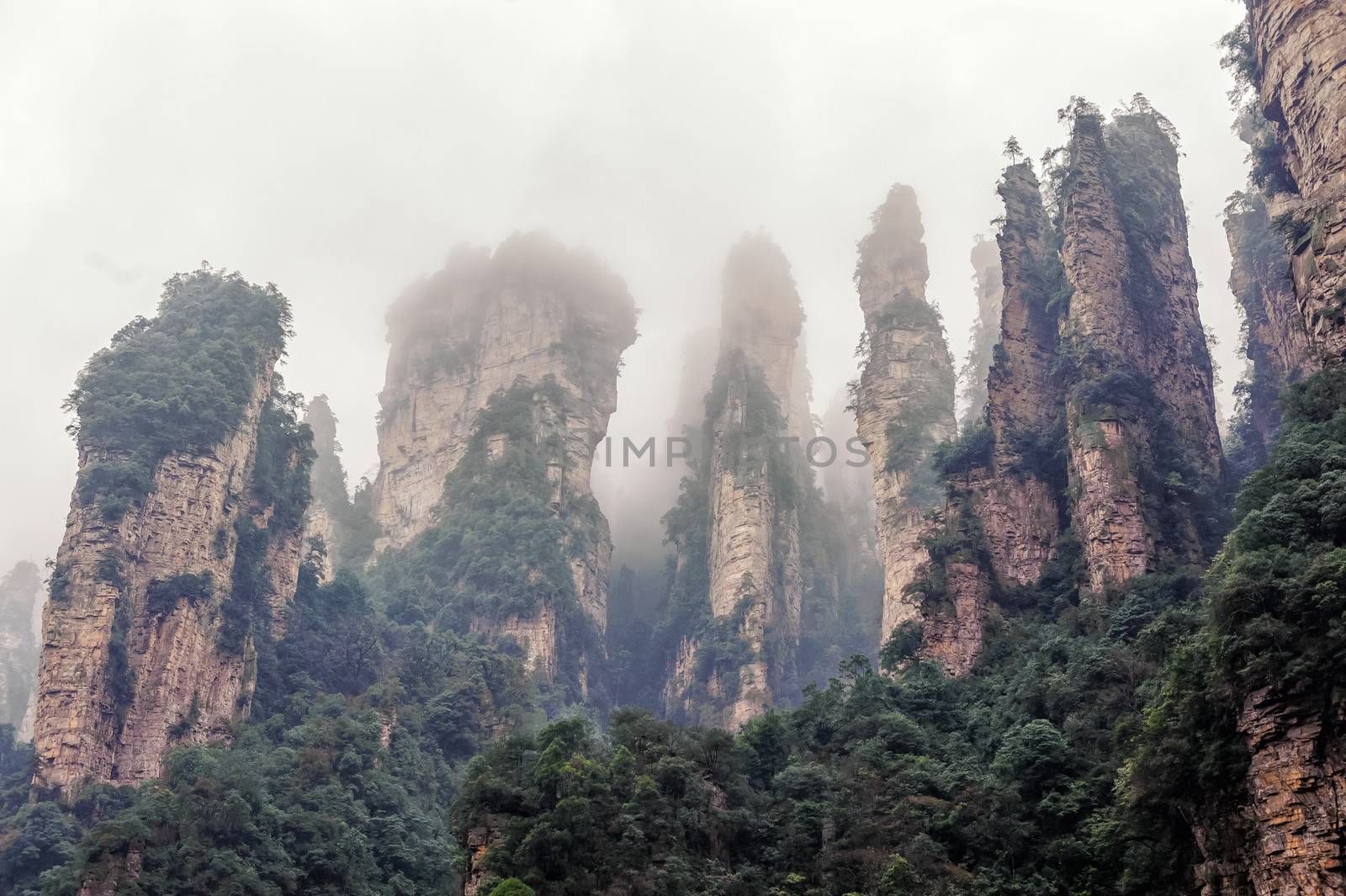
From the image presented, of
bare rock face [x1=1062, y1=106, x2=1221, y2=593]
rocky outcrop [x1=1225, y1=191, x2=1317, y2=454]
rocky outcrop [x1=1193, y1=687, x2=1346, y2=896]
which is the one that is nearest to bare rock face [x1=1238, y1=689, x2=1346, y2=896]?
rocky outcrop [x1=1193, y1=687, x2=1346, y2=896]

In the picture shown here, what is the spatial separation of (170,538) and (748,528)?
1107 inches

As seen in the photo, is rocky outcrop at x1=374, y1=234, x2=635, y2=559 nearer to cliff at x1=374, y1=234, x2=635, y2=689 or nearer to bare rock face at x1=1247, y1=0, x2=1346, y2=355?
cliff at x1=374, y1=234, x2=635, y2=689

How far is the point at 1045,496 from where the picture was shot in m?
42.1

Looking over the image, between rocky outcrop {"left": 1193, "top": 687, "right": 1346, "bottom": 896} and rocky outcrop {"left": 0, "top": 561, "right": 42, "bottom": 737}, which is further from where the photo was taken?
rocky outcrop {"left": 0, "top": 561, "right": 42, "bottom": 737}

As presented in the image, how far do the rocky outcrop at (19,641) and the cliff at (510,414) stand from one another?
2109cm

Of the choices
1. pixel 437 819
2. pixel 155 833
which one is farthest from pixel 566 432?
pixel 155 833

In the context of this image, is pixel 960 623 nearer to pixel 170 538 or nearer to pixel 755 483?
pixel 170 538

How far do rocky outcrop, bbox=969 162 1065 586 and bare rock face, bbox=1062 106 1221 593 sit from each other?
152cm

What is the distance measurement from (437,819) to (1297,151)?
101ft

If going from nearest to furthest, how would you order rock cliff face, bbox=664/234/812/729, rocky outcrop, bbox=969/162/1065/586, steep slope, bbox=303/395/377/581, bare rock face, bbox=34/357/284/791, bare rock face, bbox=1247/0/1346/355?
bare rock face, bbox=1247/0/1346/355 < rocky outcrop, bbox=969/162/1065/586 < bare rock face, bbox=34/357/284/791 < rock cliff face, bbox=664/234/812/729 < steep slope, bbox=303/395/377/581

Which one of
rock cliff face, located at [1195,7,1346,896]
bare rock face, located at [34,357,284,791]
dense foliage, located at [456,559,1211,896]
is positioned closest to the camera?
rock cliff face, located at [1195,7,1346,896]

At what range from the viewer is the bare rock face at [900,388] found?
189ft

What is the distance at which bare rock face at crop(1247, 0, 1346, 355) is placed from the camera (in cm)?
3062

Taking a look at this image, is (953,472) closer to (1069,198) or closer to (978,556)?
(978,556)
